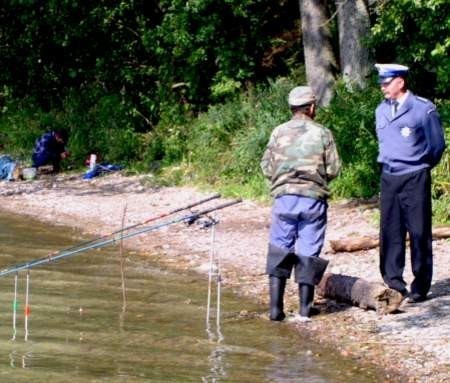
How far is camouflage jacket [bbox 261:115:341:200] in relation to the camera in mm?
8203

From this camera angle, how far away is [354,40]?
17281mm

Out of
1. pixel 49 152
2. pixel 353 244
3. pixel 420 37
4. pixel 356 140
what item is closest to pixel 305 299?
pixel 353 244

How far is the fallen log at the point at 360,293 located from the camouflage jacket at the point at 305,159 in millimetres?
849

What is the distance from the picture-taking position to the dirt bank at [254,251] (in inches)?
294

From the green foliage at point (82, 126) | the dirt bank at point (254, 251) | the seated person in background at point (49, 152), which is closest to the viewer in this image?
the dirt bank at point (254, 251)

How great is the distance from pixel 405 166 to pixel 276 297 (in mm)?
1398

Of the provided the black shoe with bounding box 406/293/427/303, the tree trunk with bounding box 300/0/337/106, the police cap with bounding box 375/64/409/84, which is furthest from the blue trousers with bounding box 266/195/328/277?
the tree trunk with bounding box 300/0/337/106

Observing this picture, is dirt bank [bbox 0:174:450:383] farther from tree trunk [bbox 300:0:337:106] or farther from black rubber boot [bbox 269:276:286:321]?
tree trunk [bbox 300:0:337:106]

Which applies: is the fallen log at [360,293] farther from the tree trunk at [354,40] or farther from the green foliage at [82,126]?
the green foliage at [82,126]

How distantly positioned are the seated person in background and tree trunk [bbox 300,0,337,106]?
548 centimetres

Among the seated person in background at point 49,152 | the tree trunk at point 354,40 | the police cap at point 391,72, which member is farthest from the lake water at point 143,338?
the seated person in background at point 49,152

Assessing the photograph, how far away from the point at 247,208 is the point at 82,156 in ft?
22.9

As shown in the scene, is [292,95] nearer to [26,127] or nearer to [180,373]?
[180,373]

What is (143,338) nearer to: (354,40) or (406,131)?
(406,131)
